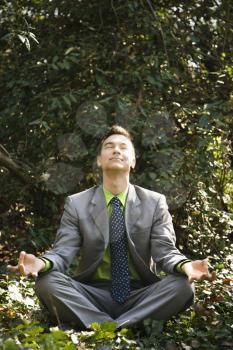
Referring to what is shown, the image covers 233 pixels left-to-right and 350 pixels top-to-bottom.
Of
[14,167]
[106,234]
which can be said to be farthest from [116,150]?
[14,167]

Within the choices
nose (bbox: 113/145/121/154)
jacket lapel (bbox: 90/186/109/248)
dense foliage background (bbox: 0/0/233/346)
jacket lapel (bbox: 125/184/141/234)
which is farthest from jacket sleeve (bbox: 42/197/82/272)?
dense foliage background (bbox: 0/0/233/346)

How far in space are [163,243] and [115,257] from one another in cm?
34

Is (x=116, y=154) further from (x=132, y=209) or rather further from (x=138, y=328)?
(x=138, y=328)

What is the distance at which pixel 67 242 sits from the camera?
4.10 m

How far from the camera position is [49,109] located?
5.84 m

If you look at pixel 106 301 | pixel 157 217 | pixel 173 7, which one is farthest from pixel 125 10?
pixel 106 301

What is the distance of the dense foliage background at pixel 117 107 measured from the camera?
5.92m

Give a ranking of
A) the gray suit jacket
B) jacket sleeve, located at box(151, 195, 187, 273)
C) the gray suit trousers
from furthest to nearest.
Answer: the gray suit jacket, jacket sleeve, located at box(151, 195, 187, 273), the gray suit trousers

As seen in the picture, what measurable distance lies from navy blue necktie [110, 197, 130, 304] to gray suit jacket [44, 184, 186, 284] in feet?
0.19

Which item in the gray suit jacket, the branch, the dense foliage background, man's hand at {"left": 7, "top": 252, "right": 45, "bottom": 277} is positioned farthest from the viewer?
the branch

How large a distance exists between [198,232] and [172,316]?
234 centimetres

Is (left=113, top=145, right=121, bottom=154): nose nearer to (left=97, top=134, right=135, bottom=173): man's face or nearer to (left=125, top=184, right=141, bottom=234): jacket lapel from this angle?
(left=97, top=134, right=135, bottom=173): man's face

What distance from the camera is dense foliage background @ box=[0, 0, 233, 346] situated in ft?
19.4

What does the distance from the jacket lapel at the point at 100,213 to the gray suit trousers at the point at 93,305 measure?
1.31 ft
